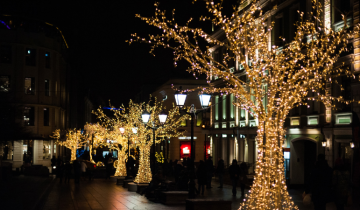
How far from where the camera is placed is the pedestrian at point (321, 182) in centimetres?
1009

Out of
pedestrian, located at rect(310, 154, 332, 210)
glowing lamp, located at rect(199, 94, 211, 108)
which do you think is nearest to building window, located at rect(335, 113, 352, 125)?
glowing lamp, located at rect(199, 94, 211, 108)

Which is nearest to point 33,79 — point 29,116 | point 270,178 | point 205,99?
point 29,116

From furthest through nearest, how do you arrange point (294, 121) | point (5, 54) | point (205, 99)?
point (5, 54)
point (294, 121)
point (205, 99)

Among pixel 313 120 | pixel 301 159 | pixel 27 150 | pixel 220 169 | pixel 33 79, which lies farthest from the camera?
pixel 33 79

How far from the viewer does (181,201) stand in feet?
56.1

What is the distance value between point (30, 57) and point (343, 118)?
3641 centimetres

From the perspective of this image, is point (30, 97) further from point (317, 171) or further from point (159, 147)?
point (317, 171)

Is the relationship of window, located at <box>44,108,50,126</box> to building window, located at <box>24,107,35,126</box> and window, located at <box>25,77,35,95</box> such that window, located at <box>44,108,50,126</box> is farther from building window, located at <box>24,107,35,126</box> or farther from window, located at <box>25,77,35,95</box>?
window, located at <box>25,77,35,95</box>

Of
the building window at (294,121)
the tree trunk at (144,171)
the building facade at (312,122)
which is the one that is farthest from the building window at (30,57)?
the building window at (294,121)

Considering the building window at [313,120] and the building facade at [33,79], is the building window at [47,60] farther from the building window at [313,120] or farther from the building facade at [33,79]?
the building window at [313,120]

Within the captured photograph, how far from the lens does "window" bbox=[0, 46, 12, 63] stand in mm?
46625

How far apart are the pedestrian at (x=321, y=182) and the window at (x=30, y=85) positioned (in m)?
42.3

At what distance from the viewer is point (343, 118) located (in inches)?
827

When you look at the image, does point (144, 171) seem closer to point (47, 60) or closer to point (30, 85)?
point (30, 85)
